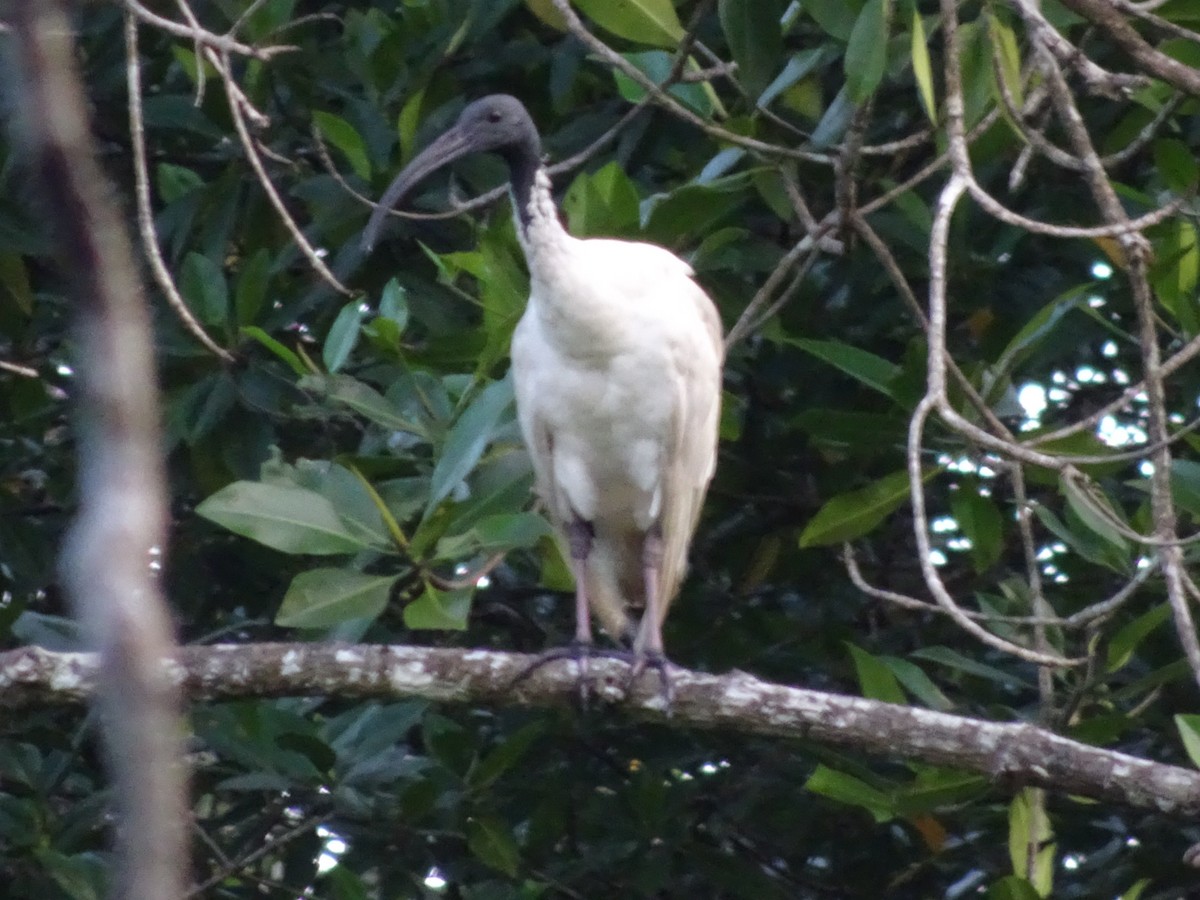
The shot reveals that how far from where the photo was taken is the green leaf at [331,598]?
120 inches

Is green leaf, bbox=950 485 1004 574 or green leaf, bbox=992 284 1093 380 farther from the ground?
green leaf, bbox=992 284 1093 380

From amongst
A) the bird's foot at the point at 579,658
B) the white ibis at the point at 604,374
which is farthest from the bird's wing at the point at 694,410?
the bird's foot at the point at 579,658

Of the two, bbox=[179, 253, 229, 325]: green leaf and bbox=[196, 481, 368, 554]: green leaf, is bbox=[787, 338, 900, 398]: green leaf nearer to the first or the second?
bbox=[196, 481, 368, 554]: green leaf

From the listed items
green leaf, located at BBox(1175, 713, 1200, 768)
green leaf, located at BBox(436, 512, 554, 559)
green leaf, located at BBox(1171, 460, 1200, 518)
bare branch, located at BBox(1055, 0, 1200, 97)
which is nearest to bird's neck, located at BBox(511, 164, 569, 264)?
green leaf, located at BBox(436, 512, 554, 559)

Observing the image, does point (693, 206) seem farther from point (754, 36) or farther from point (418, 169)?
point (418, 169)

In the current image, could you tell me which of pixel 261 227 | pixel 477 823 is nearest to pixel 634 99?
pixel 261 227

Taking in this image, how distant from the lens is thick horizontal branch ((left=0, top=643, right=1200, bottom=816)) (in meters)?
Answer: 2.77

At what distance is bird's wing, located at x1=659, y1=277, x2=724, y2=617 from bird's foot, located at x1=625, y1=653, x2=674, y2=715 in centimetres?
55

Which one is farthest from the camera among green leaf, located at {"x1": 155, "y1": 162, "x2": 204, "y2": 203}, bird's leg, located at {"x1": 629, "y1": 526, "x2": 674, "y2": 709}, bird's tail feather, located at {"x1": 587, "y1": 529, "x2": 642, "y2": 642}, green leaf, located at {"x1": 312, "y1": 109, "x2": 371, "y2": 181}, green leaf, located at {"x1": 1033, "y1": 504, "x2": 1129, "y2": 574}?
bird's tail feather, located at {"x1": 587, "y1": 529, "x2": 642, "y2": 642}

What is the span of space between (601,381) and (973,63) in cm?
124

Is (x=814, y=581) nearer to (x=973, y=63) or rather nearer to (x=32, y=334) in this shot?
(x=973, y=63)

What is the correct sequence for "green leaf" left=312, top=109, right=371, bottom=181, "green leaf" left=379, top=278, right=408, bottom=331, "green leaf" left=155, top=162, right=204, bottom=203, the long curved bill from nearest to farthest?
"green leaf" left=379, top=278, right=408, bottom=331
"green leaf" left=312, top=109, right=371, bottom=181
the long curved bill
"green leaf" left=155, top=162, right=204, bottom=203

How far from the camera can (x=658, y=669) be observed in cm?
346

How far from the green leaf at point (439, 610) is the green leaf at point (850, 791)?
2.35 ft
